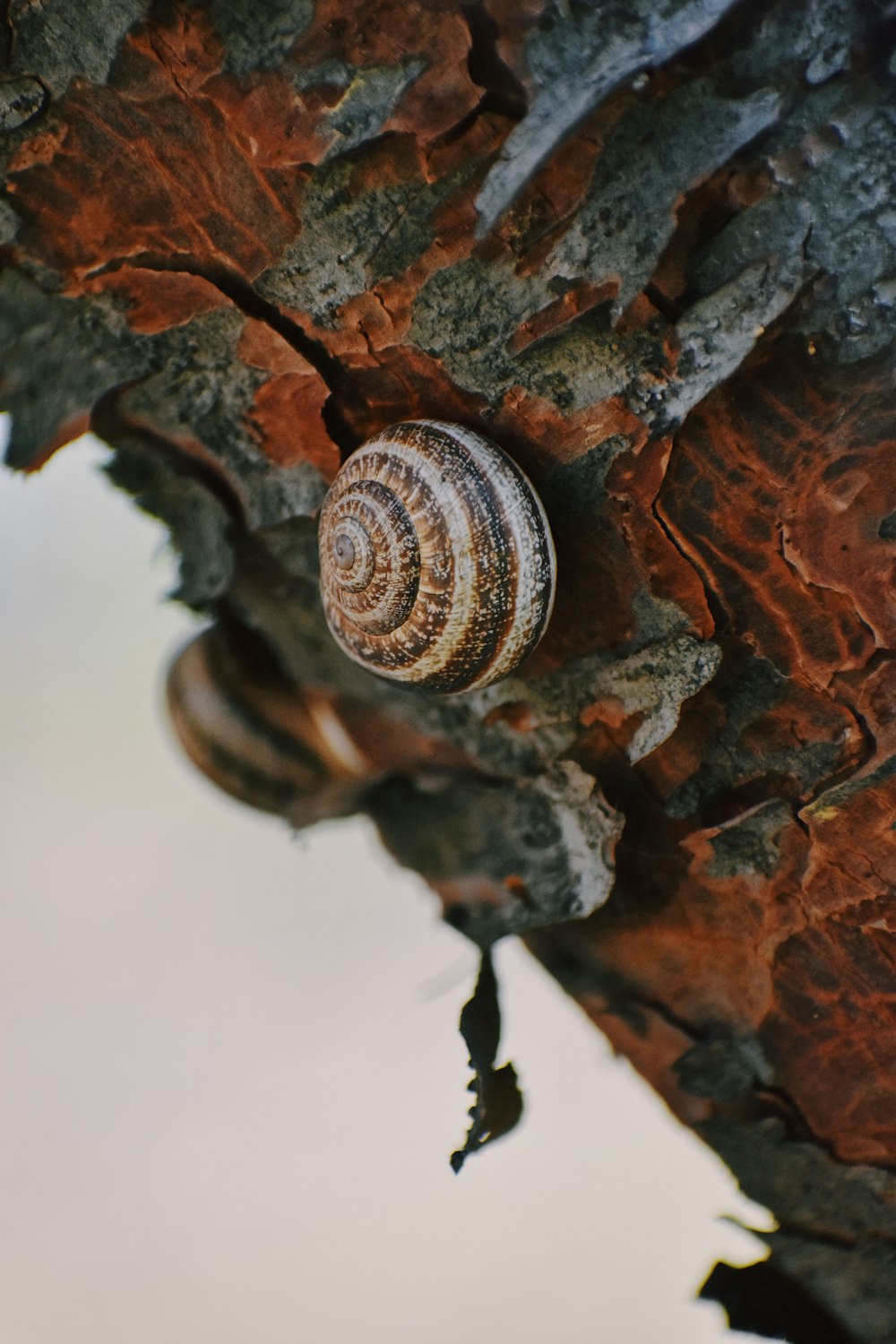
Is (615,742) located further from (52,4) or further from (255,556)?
(52,4)

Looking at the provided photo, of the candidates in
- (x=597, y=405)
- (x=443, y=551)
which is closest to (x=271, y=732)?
(x=443, y=551)

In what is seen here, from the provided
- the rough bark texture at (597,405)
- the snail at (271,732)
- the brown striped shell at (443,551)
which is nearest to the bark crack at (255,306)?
the rough bark texture at (597,405)

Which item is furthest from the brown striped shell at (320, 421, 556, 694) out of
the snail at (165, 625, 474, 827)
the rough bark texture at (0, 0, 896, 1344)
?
the snail at (165, 625, 474, 827)

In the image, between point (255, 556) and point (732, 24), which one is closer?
point (732, 24)

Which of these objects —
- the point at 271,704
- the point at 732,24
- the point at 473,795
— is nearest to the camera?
the point at 732,24

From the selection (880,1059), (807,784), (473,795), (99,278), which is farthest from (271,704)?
(880,1059)

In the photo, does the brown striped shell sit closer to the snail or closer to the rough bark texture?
the rough bark texture

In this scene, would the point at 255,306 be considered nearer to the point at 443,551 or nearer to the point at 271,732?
the point at 443,551
